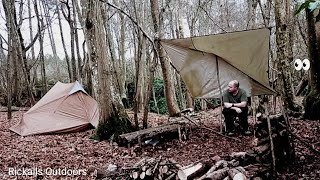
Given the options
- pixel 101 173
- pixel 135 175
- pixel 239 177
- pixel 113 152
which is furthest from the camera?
pixel 113 152

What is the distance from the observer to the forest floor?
4219mm

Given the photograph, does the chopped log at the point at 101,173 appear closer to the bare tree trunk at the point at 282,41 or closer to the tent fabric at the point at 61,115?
the tent fabric at the point at 61,115

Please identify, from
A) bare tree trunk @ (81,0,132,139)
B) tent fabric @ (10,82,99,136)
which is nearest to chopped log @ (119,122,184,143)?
bare tree trunk @ (81,0,132,139)

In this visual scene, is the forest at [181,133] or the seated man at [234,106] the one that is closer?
the forest at [181,133]

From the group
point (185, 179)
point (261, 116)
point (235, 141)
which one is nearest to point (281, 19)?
point (235, 141)

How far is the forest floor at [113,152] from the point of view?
166 inches

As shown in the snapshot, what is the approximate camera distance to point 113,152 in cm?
555

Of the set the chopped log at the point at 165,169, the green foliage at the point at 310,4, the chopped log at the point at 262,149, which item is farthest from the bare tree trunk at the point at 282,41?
the green foliage at the point at 310,4

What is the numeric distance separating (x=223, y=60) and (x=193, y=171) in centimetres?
341

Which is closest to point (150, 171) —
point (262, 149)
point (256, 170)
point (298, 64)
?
point (256, 170)

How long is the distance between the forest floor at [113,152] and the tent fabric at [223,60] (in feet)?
3.06

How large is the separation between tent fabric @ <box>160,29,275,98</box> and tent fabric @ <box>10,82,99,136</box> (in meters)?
2.72

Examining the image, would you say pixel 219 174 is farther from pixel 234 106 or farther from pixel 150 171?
pixel 234 106

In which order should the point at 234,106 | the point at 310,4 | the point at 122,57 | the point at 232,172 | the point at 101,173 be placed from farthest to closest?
the point at 122,57 < the point at 234,106 < the point at 101,173 < the point at 232,172 < the point at 310,4
